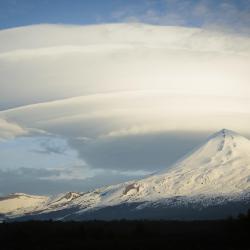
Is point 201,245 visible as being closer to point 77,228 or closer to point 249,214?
point 249,214

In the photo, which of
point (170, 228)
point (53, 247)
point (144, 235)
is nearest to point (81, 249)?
point (53, 247)

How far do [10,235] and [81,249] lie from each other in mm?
15600

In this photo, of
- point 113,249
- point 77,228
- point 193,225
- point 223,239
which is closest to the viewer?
point 113,249

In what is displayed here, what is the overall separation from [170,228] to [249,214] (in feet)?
45.2

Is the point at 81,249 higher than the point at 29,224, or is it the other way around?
the point at 29,224

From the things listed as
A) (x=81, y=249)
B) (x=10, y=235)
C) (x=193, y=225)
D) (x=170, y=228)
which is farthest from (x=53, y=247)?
(x=193, y=225)

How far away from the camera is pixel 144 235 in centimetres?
8362

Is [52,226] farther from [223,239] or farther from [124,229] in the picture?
[223,239]

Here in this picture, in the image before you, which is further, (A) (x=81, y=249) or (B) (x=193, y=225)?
(B) (x=193, y=225)

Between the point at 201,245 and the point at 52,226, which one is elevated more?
the point at 52,226

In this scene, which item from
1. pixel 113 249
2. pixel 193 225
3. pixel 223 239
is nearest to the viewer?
pixel 113 249

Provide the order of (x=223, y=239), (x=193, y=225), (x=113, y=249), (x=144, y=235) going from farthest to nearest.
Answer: (x=193, y=225) → (x=144, y=235) → (x=223, y=239) → (x=113, y=249)

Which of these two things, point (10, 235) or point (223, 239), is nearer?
point (223, 239)

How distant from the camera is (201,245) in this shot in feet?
240
